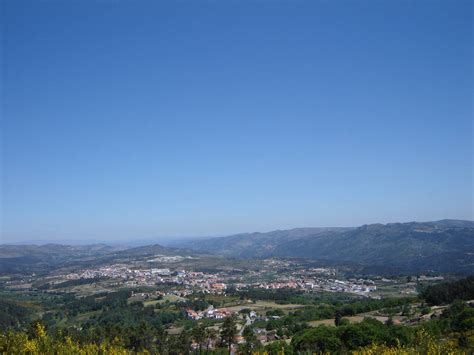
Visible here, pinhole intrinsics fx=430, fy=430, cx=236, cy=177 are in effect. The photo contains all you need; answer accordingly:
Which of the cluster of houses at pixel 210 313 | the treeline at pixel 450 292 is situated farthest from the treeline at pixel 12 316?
the treeline at pixel 450 292

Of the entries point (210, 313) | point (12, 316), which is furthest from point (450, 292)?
point (12, 316)

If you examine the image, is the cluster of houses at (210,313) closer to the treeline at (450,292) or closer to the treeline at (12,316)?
the treeline at (12,316)

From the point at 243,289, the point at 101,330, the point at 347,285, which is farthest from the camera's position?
the point at 347,285

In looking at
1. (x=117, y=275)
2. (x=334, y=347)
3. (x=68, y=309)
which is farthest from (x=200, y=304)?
(x=117, y=275)

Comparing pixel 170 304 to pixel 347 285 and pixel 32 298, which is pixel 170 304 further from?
pixel 347 285

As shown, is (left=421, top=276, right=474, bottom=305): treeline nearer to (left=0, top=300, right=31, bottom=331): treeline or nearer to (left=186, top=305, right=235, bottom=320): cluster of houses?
(left=186, top=305, right=235, bottom=320): cluster of houses

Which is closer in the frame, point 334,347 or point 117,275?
point 334,347

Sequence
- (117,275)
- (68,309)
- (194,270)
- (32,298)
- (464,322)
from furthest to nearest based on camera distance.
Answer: (194,270), (117,275), (32,298), (68,309), (464,322)
